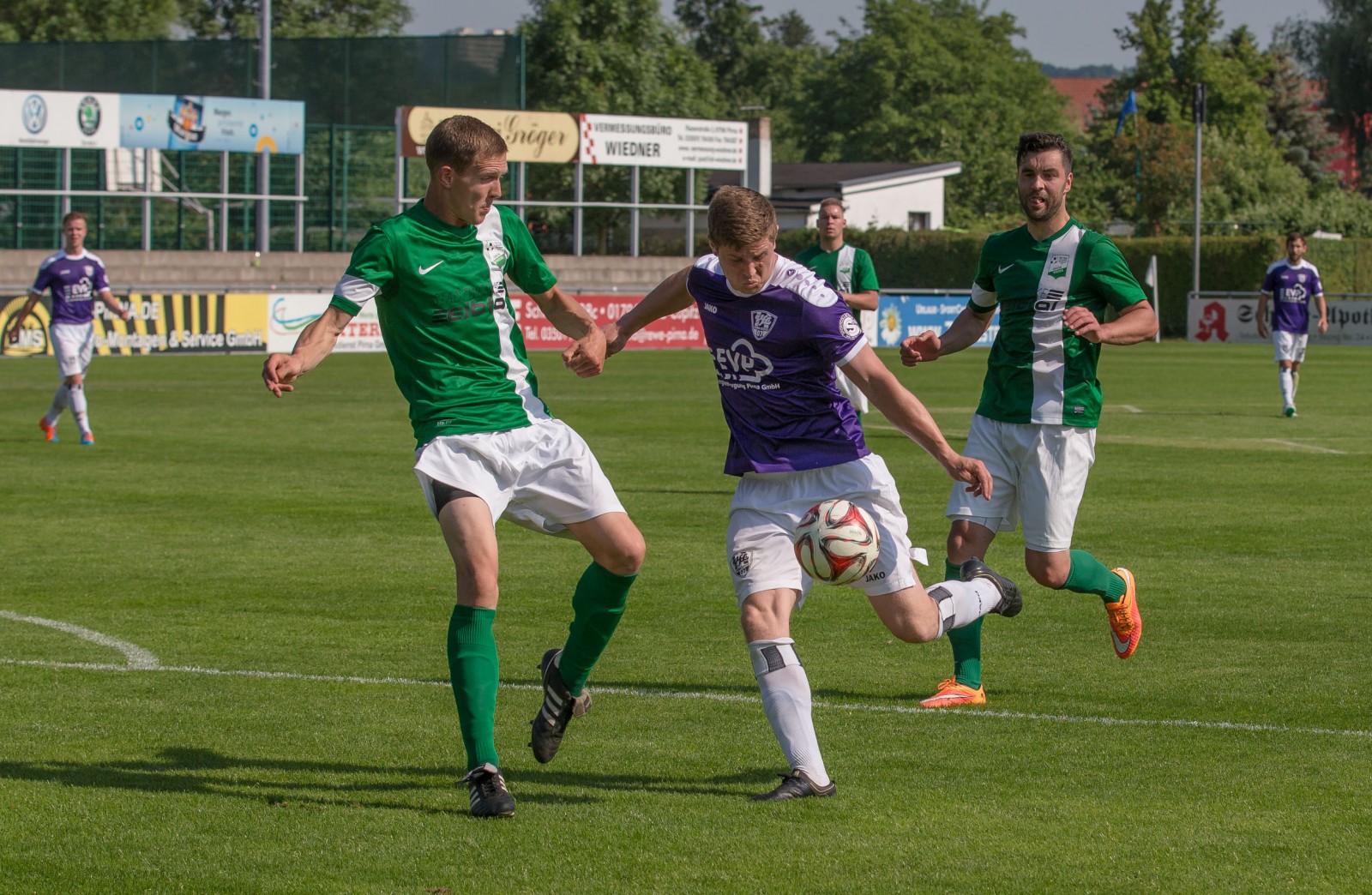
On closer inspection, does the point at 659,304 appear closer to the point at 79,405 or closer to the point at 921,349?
the point at 921,349

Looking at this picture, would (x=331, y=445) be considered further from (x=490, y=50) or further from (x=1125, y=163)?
(x=1125, y=163)

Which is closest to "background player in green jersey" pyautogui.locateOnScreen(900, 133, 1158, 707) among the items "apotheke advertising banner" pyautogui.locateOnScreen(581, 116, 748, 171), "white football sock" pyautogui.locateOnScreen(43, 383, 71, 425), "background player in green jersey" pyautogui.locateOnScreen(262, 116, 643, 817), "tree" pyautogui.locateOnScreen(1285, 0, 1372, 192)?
"background player in green jersey" pyautogui.locateOnScreen(262, 116, 643, 817)

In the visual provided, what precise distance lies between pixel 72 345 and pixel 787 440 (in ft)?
45.9

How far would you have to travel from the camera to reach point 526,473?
5938 mm

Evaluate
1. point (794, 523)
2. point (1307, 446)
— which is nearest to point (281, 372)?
point (794, 523)

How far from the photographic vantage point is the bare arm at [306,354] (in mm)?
5523

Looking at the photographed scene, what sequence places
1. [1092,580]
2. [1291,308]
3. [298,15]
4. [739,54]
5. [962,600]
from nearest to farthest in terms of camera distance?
[962,600]
[1092,580]
[1291,308]
[298,15]
[739,54]

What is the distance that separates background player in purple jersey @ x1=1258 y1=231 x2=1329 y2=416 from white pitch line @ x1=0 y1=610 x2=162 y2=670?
1722cm

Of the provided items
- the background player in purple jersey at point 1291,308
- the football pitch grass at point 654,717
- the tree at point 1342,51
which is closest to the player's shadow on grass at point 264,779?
the football pitch grass at point 654,717

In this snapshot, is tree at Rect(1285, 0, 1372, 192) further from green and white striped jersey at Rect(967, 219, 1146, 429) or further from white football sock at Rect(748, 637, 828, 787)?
white football sock at Rect(748, 637, 828, 787)

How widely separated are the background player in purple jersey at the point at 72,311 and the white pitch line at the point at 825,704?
428 inches

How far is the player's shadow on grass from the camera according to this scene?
5.59 metres

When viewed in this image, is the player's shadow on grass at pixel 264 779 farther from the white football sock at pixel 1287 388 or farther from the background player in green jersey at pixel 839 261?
the white football sock at pixel 1287 388

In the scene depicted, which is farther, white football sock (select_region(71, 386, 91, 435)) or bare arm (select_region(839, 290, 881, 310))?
white football sock (select_region(71, 386, 91, 435))
